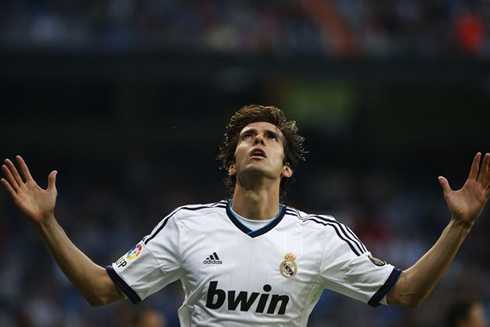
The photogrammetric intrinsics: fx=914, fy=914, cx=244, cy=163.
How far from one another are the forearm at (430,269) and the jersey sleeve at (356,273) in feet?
0.21

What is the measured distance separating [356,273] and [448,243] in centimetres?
47

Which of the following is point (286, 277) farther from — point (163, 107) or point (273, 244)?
point (163, 107)

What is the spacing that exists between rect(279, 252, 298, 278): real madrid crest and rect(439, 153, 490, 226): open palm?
0.79 metres

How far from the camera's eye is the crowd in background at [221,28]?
1524 centimetres

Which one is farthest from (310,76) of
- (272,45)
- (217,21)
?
(217,21)

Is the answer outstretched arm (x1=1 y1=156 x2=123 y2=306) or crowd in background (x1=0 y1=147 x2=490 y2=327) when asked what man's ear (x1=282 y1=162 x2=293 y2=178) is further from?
crowd in background (x1=0 y1=147 x2=490 y2=327)

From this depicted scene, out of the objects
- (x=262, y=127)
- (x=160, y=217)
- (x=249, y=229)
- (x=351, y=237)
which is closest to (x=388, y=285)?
(x=351, y=237)

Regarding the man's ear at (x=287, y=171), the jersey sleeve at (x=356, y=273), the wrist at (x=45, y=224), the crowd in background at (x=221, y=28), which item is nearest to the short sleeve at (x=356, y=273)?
the jersey sleeve at (x=356, y=273)

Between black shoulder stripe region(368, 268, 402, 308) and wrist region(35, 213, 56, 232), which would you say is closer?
wrist region(35, 213, 56, 232)

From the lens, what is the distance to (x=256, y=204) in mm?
4598

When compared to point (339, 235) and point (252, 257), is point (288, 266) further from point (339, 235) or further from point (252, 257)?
point (339, 235)

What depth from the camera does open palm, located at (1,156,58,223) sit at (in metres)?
4.23

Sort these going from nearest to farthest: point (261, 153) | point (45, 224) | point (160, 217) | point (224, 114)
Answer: point (45, 224) < point (261, 153) < point (160, 217) < point (224, 114)

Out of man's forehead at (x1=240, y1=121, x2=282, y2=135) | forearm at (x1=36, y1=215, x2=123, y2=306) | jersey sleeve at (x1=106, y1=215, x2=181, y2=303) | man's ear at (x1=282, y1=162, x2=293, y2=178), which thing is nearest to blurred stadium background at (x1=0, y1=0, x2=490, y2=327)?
man's ear at (x1=282, y1=162, x2=293, y2=178)
